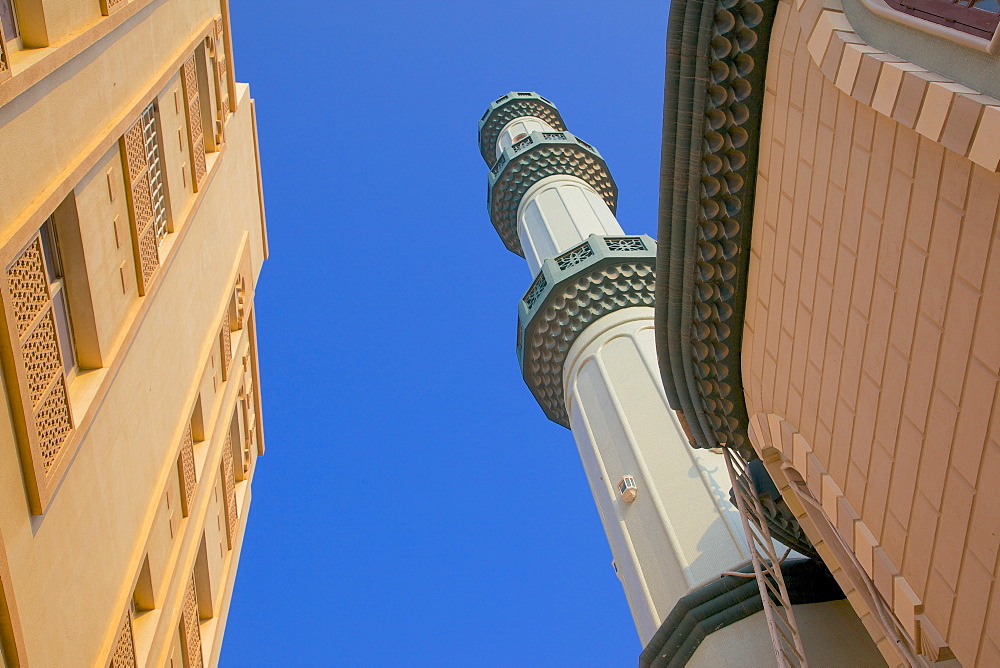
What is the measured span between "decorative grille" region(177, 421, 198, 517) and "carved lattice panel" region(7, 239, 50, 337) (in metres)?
4.02

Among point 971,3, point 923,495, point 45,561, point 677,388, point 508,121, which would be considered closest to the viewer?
point 971,3

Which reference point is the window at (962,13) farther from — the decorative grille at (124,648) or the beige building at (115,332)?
the decorative grille at (124,648)

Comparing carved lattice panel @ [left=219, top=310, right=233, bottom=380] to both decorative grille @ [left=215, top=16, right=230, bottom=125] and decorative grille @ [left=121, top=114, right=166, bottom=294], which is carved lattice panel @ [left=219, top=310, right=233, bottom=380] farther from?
decorative grille @ [left=121, top=114, right=166, bottom=294]

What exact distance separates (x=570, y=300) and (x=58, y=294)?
9775mm

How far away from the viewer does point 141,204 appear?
30.3ft

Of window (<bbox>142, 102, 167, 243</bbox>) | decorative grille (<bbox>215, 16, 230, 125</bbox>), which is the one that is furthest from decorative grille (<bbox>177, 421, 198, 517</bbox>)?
decorative grille (<bbox>215, 16, 230, 125</bbox>)

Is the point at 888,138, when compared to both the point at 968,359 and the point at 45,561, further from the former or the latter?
the point at 45,561

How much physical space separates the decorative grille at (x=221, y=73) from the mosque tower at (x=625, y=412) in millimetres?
Result: 6130

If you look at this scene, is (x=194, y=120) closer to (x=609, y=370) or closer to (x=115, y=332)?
(x=115, y=332)

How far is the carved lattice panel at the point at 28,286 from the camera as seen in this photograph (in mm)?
6430

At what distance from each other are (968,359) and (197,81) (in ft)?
33.0

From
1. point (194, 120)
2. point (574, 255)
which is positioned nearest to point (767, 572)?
point (574, 255)

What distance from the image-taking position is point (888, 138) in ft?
19.3

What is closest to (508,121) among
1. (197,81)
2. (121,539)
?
(197,81)
